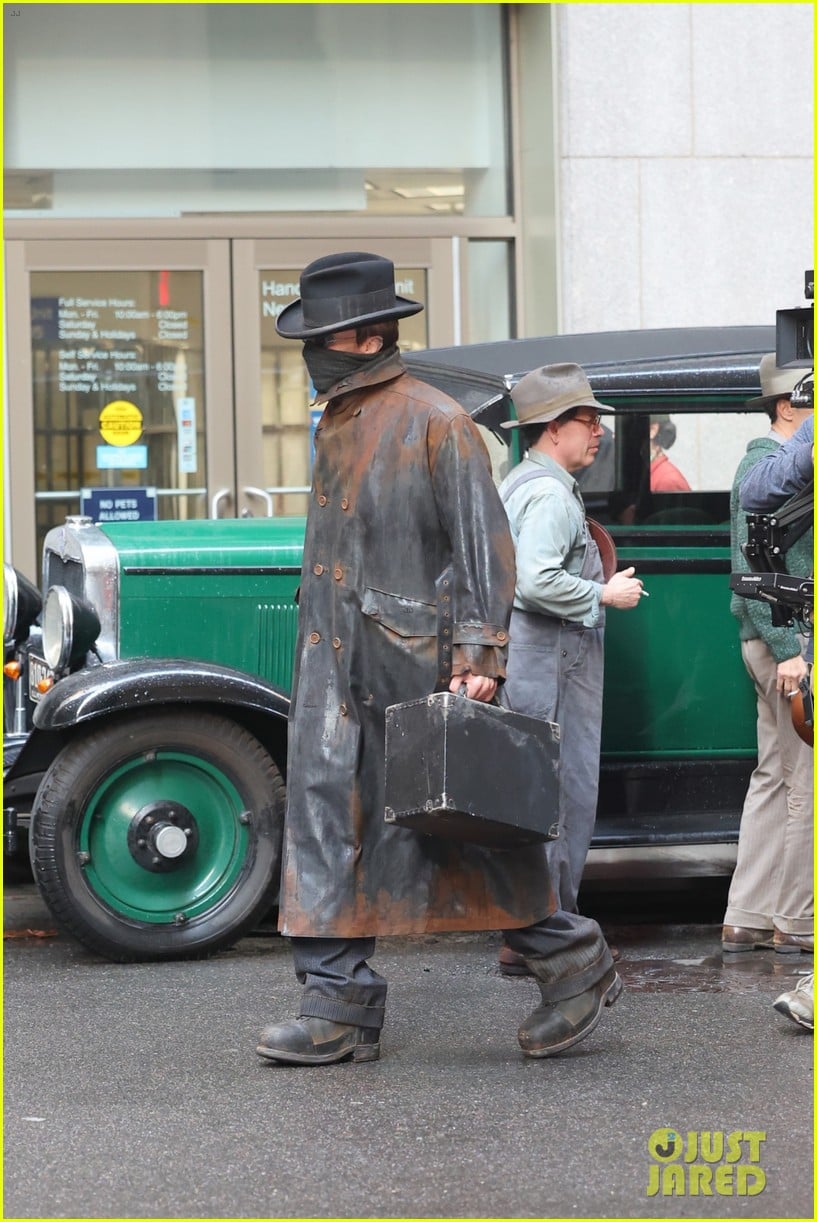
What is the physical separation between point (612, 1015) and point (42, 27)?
24.5 ft

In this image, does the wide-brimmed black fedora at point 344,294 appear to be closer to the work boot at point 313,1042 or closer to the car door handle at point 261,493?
the work boot at point 313,1042

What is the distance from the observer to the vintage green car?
244 inches

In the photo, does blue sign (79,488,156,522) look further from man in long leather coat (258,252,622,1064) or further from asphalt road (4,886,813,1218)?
man in long leather coat (258,252,622,1064)

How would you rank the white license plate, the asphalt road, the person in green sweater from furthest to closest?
the white license plate → the person in green sweater → the asphalt road

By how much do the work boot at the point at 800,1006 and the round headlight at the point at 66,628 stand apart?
2.82 m

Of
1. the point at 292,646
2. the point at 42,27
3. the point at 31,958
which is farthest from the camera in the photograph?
the point at 42,27

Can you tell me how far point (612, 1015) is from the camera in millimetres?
5285

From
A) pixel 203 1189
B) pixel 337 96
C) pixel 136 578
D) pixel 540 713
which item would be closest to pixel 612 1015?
pixel 540 713

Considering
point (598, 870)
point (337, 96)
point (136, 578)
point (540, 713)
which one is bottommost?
point (598, 870)

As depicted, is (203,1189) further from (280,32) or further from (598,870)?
(280,32)

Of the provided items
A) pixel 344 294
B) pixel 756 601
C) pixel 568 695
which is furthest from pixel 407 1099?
pixel 756 601

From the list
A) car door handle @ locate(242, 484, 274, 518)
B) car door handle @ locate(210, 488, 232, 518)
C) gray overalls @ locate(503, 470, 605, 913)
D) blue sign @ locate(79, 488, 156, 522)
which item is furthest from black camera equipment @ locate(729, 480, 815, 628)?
blue sign @ locate(79, 488, 156, 522)

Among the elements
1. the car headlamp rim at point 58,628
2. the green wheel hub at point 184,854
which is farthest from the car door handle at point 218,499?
the green wheel hub at point 184,854

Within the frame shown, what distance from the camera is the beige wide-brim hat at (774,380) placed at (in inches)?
233
